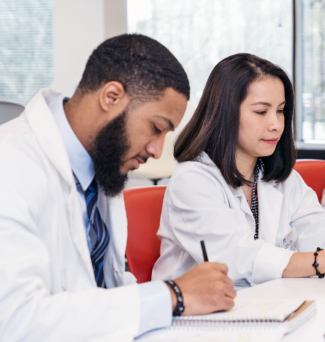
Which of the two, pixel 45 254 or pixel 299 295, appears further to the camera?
pixel 299 295

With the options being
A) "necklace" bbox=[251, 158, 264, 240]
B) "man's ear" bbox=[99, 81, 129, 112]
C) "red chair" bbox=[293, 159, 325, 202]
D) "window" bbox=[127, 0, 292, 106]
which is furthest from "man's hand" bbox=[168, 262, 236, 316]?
"window" bbox=[127, 0, 292, 106]

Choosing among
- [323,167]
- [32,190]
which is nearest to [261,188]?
[323,167]

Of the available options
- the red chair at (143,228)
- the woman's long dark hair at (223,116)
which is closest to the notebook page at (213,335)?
the red chair at (143,228)

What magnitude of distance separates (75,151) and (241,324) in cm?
50

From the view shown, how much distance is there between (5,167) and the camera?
2.59ft

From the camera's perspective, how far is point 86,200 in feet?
3.45

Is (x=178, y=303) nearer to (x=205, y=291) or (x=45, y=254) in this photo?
(x=205, y=291)

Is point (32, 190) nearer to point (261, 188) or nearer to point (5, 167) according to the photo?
point (5, 167)

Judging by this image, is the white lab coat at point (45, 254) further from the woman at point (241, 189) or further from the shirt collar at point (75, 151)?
the woman at point (241, 189)

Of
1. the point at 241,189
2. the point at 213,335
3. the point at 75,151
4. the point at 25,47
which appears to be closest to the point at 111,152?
the point at 75,151

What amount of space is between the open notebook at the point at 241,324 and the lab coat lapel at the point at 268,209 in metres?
0.65

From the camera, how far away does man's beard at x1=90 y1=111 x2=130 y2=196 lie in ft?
3.16

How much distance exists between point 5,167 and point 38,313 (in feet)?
0.84

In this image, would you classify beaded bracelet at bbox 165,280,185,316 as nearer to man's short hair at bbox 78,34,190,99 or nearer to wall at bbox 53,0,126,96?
man's short hair at bbox 78,34,190,99
